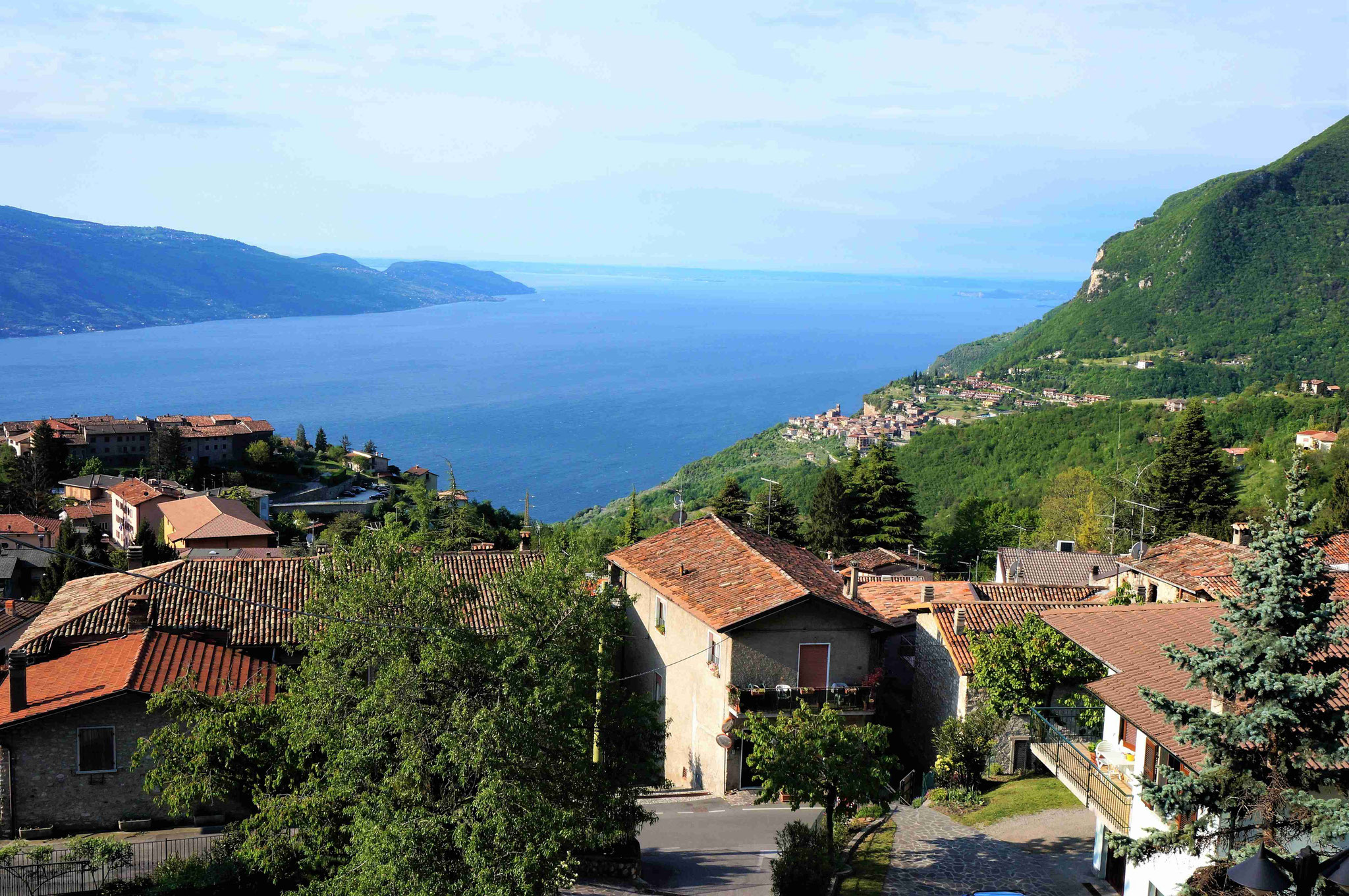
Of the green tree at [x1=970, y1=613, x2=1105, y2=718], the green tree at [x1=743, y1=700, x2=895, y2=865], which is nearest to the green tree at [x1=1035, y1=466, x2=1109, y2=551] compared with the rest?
the green tree at [x1=970, y1=613, x2=1105, y2=718]

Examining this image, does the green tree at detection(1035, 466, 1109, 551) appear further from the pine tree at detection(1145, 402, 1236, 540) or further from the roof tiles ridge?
the roof tiles ridge

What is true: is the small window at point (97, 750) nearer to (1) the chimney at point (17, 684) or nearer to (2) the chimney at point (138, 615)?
(1) the chimney at point (17, 684)

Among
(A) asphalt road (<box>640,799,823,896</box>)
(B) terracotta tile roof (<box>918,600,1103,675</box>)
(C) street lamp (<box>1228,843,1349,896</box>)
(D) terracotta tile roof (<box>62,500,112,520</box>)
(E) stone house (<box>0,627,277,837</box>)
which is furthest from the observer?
(D) terracotta tile roof (<box>62,500,112,520</box>)

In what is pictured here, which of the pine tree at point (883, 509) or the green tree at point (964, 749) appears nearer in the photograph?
the green tree at point (964, 749)

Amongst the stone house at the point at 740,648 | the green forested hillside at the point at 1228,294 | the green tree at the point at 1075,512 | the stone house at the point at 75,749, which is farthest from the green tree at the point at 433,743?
the green forested hillside at the point at 1228,294

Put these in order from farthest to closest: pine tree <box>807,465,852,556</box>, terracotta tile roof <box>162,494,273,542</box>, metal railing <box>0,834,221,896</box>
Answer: pine tree <box>807,465,852,556</box>
terracotta tile roof <box>162,494,273,542</box>
metal railing <box>0,834,221,896</box>

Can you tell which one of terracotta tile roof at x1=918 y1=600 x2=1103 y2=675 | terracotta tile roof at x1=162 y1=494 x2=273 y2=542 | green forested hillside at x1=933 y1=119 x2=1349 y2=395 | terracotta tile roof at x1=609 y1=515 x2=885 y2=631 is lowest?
terracotta tile roof at x1=162 y1=494 x2=273 y2=542

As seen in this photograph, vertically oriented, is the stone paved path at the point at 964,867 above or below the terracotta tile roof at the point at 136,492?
below
